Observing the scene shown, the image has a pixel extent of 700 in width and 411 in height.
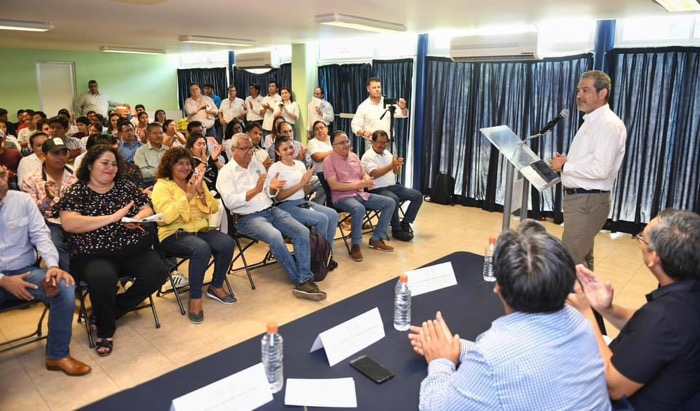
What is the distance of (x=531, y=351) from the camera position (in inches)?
44.0

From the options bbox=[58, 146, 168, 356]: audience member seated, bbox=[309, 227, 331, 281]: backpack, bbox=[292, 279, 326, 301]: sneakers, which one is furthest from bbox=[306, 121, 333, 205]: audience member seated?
bbox=[58, 146, 168, 356]: audience member seated

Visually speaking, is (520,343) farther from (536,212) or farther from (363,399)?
(536,212)

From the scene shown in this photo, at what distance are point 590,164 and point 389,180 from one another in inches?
94.3

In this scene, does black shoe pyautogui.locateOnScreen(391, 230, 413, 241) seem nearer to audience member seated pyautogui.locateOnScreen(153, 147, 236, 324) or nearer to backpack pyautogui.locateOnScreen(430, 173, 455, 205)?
backpack pyautogui.locateOnScreen(430, 173, 455, 205)

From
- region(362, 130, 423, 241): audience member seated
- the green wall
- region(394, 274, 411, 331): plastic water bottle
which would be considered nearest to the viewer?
region(394, 274, 411, 331): plastic water bottle

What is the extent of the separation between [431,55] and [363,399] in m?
6.25

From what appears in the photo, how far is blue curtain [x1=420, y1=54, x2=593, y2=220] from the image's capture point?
574cm

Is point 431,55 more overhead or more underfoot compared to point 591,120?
more overhead

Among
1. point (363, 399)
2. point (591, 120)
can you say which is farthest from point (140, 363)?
point (591, 120)

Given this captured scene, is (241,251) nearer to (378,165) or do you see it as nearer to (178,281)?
(178,281)

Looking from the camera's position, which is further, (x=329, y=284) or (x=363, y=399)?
(x=329, y=284)

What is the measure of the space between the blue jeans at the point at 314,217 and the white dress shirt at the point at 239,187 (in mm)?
280

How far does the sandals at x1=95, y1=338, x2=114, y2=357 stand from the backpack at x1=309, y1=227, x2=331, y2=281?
5.15 ft

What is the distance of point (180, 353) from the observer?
2.93m
